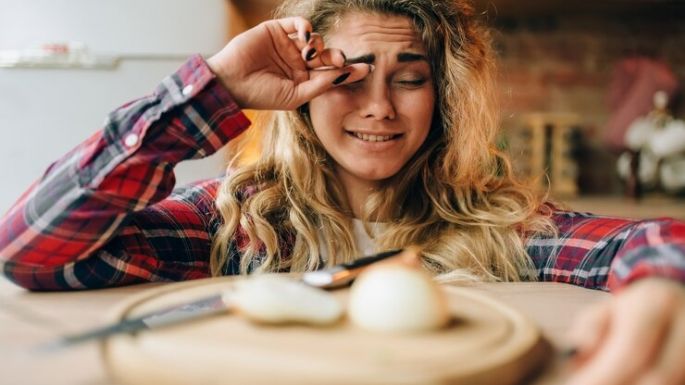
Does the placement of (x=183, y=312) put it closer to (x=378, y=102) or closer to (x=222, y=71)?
(x=222, y=71)

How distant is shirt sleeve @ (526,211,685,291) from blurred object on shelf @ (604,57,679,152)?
1538 mm

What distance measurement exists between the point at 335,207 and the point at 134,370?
86 centimetres

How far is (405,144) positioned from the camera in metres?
1.27

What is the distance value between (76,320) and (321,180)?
2.19 feet

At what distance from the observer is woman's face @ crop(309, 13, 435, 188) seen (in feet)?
3.96

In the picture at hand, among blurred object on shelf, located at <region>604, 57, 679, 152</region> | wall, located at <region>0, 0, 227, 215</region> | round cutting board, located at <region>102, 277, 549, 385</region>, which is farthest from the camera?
blurred object on shelf, located at <region>604, 57, 679, 152</region>

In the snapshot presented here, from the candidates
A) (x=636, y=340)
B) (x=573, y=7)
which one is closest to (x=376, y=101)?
(x=636, y=340)

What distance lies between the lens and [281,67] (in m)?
1.18

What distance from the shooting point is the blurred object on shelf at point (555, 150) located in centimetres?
260

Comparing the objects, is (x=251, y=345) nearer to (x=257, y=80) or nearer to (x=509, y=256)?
(x=257, y=80)

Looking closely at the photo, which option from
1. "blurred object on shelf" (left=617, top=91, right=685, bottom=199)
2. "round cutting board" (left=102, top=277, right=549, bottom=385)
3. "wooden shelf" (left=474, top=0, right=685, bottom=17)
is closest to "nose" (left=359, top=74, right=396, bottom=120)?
"round cutting board" (left=102, top=277, right=549, bottom=385)

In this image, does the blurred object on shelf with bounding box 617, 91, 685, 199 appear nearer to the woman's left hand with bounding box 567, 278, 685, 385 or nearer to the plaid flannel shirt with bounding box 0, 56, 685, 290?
the plaid flannel shirt with bounding box 0, 56, 685, 290

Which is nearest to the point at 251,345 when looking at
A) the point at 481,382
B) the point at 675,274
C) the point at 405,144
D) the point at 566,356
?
the point at 481,382

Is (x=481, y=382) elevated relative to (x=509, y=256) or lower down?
elevated
